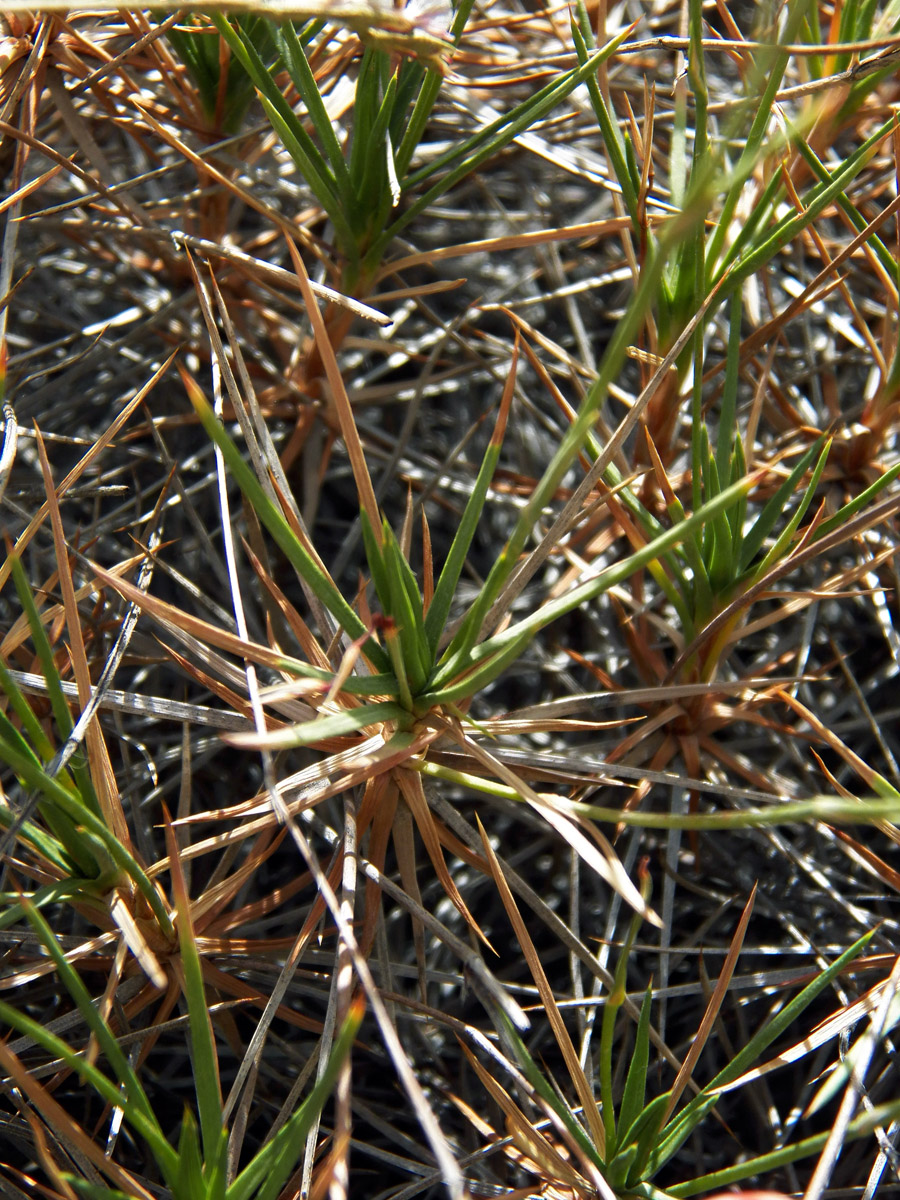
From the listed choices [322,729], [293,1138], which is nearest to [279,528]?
[322,729]

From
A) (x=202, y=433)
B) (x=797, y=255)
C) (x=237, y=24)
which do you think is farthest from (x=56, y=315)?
(x=797, y=255)

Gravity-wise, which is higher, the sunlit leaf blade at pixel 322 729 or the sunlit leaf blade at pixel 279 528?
the sunlit leaf blade at pixel 279 528

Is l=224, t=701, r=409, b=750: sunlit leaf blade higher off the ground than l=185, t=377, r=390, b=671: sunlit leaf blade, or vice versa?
l=185, t=377, r=390, b=671: sunlit leaf blade

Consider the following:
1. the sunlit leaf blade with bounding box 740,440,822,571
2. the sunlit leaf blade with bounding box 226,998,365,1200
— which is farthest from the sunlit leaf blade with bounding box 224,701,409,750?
the sunlit leaf blade with bounding box 740,440,822,571

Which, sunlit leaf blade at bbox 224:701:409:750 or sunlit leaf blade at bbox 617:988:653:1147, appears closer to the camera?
sunlit leaf blade at bbox 224:701:409:750

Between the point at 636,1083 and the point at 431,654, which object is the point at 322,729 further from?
the point at 636,1083

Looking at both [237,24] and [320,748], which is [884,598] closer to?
[320,748]

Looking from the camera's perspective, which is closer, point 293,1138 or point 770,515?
point 293,1138

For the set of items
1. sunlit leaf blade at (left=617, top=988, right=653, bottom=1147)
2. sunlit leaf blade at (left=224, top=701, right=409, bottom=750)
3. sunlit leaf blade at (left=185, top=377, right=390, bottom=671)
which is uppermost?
sunlit leaf blade at (left=185, top=377, right=390, bottom=671)

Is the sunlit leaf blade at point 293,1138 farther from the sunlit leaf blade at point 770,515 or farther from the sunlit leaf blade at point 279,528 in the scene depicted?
the sunlit leaf blade at point 770,515

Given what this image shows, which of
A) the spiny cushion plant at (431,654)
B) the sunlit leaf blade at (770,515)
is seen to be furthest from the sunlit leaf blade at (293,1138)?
the sunlit leaf blade at (770,515)

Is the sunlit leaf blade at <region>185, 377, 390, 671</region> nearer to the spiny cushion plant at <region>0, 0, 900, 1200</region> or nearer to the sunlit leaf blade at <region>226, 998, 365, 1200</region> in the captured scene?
the spiny cushion plant at <region>0, 0, 900, 1200</region>
